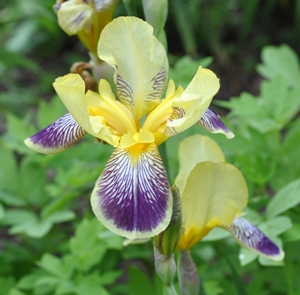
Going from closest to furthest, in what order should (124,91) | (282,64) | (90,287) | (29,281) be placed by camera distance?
(124,91)
(90,287)
(29,281)
(282,64)

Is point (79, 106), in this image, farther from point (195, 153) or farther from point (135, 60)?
point (195, 153)

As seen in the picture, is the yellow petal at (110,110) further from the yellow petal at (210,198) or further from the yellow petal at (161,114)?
the yellow petal at (210,198)

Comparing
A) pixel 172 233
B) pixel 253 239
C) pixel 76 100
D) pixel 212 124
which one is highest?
pixel 76 100

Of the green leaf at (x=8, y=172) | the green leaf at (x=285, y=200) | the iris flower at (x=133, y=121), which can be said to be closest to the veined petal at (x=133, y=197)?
the iris flower at (x=133, y=121)

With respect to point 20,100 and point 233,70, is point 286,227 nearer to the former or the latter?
point 20,100

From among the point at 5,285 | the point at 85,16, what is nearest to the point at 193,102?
the point at 85,16

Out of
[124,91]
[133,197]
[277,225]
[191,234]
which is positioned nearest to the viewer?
[133,197]

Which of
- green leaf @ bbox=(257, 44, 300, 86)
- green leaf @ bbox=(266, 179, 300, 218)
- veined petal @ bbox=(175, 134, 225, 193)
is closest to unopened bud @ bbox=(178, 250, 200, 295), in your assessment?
veined petal @ bbox=(175, 134, 225, 193)
